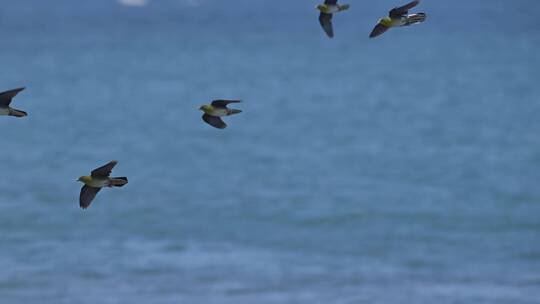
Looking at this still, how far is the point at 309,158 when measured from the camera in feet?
104


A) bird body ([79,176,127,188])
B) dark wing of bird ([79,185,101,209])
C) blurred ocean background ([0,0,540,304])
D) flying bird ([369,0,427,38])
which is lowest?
dark wing of bird ([79,185,101,209])

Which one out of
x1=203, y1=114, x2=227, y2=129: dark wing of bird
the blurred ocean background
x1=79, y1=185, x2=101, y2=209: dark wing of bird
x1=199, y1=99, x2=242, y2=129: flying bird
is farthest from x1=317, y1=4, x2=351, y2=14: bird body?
the blurred ocean background

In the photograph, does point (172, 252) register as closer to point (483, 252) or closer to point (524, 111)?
point (483, 252)

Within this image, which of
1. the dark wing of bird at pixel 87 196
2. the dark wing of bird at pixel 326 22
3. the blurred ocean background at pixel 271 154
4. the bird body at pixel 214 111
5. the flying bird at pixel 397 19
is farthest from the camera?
the blurred ocean background at pixel 271 154

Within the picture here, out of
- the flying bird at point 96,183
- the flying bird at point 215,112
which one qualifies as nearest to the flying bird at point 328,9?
the flying bird at point 215,112

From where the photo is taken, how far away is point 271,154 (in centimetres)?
3203

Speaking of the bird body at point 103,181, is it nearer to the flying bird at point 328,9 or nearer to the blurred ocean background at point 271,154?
the flying bird at point 328,9

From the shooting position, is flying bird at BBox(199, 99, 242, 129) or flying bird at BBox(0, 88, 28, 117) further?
flying bird at BBox(199, 99, 242, 129)

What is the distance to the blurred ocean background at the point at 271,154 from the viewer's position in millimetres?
22625

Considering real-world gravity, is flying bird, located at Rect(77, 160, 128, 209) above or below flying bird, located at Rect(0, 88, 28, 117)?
below

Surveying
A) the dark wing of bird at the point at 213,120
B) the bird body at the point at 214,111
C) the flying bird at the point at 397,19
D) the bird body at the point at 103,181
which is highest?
the flying bird at the point at 397,19

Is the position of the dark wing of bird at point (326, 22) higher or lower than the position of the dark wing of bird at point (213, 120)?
higher

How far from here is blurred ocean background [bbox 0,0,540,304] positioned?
22.6 meters

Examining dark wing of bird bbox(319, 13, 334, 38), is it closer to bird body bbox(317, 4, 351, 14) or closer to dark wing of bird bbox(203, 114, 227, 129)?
bird body bbox(317, 4, 351, 14)
